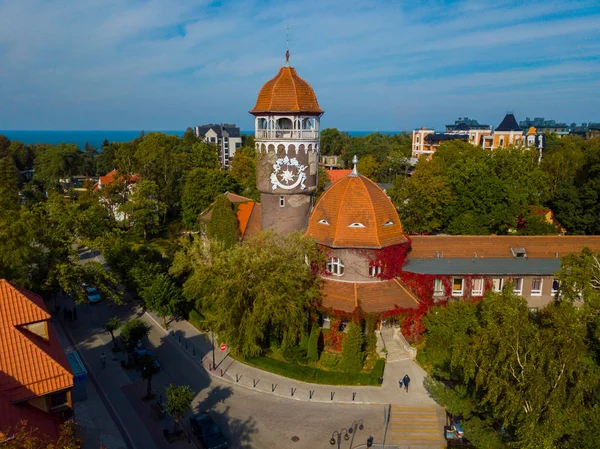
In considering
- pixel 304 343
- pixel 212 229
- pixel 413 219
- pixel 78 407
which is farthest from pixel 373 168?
pixel 78 407

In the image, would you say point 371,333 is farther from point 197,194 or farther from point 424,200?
point 197,194

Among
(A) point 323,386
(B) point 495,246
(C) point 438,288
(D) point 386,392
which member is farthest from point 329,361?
(B) point 495,246

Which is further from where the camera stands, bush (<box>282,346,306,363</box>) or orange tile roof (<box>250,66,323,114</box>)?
orange tile roof (<box>250,66,323,114</box>)

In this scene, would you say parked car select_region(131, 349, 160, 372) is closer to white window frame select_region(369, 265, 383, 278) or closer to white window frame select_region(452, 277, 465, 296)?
white window frame select_region(369, 265, 383, 278)

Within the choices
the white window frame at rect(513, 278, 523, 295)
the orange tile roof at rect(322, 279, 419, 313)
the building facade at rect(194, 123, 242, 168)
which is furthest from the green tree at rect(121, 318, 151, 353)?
the building facade at rect(194, 123, 242, 168)

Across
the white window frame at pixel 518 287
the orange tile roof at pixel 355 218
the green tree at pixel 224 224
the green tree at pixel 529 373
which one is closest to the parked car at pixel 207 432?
the green tree at pixel 529 373

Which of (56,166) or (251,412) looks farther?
(56,166)
